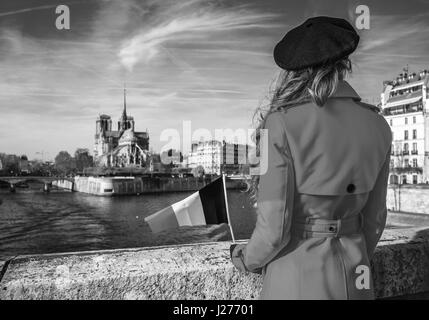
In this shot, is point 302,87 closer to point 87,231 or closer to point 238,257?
point 238,257

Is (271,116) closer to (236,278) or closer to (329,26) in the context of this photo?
(329,26)

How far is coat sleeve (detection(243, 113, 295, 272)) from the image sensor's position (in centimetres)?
165

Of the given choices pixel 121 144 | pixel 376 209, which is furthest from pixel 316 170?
pixel 121 144

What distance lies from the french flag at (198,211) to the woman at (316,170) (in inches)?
32.7

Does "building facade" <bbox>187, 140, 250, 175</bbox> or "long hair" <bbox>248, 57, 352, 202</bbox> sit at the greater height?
"long hair" <bbox>248, 57, 352, 202</bbox>

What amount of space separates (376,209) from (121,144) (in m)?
166

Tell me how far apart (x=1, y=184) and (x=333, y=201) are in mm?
107065

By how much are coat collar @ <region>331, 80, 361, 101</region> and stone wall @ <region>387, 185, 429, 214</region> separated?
44915 millimetres

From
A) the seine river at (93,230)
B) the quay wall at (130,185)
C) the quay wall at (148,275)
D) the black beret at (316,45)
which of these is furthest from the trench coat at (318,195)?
the quay wall at (130,185)

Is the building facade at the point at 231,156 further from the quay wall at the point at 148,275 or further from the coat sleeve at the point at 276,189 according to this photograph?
the quay wall at the point at 148,275

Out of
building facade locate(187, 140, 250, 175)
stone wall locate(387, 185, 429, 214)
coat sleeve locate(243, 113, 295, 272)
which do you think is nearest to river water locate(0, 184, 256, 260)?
stone wall locate(387, 185, 429, 214)

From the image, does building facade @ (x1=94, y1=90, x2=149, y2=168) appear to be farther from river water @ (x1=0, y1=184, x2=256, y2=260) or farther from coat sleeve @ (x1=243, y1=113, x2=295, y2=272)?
coat sleeve @ (x1=243, y1=113, x2=295, y2=272)
